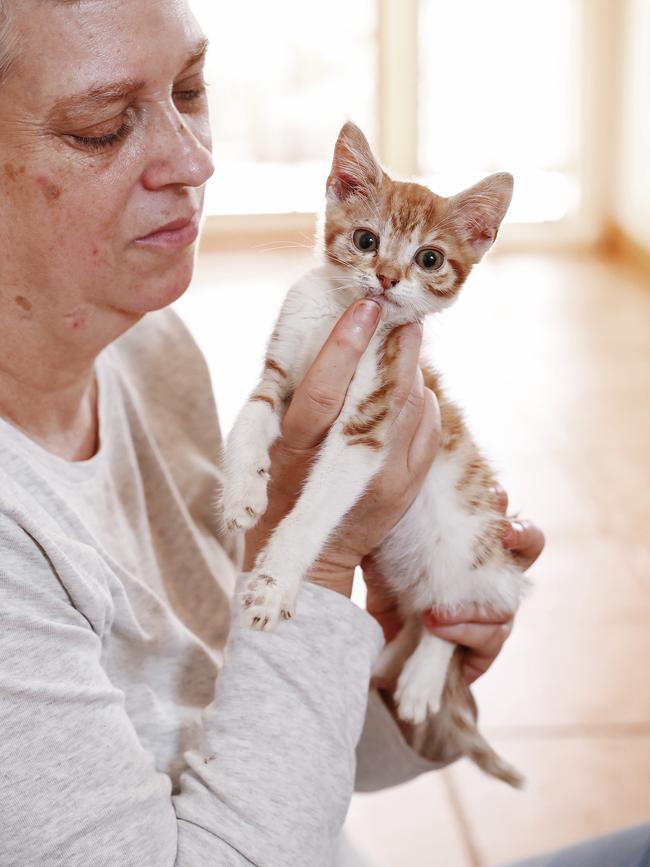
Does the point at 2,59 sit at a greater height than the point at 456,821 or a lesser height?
greater

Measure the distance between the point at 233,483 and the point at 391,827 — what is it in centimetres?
121

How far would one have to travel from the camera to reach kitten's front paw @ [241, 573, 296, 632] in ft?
3.79

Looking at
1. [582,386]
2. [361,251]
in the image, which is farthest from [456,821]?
[582,386]

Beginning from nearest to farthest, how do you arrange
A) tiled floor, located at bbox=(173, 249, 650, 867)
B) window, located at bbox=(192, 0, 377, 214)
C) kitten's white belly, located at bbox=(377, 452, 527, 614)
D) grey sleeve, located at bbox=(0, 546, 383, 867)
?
grey sleeve, located at bbox=(0, 546, 383, 867) < kitten's white belly, located at bbox=(377, 452, 527, 614) < tiled floor, located at bbox=(173, 249, 650, 867) < window, located at bbox=(192, 0, 377, 214)

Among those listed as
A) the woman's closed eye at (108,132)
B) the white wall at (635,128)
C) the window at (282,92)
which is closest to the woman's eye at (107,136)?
the woman's closed eye at (108,132)

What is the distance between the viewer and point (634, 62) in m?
5.16

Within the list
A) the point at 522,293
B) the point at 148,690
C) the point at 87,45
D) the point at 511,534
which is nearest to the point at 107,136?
the point at 87,45

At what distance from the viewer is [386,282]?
1.29 m

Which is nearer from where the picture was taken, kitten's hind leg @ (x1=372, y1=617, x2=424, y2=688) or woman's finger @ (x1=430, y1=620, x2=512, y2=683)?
woman's finger @ (x1=430, y1=620, x2=512, y2=683)

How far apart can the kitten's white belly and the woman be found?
49 mm

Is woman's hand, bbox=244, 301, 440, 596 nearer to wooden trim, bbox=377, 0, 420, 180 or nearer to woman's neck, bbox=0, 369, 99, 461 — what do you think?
woman's neck, bbox=0, 369, 99, 461

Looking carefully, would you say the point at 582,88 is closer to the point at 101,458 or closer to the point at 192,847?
the point at 101,458

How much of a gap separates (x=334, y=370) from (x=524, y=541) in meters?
0.48

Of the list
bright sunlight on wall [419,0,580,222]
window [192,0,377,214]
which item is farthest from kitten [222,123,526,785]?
window [192,0,377,214]
